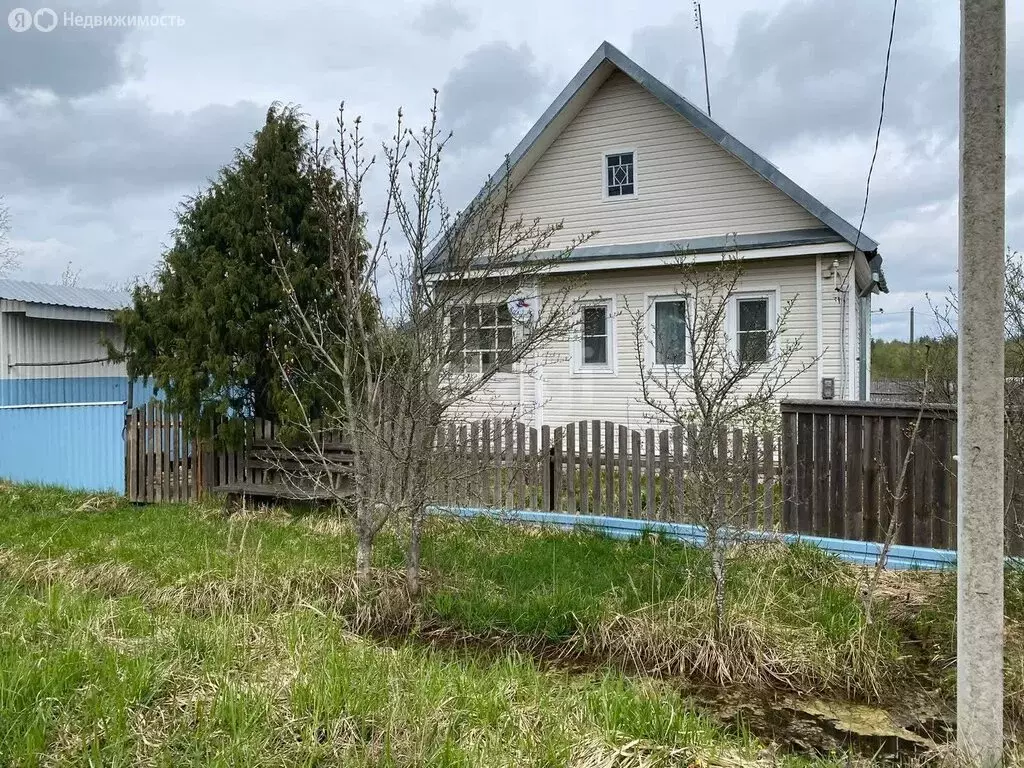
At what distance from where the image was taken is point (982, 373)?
321 centimetres

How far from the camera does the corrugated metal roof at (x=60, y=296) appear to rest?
1289 centimetres

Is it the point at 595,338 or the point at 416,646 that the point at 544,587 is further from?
the point at 595,338

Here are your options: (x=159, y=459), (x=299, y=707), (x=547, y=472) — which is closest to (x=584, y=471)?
(x=547, y=472)

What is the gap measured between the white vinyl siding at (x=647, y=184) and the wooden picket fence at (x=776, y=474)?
17.5ft

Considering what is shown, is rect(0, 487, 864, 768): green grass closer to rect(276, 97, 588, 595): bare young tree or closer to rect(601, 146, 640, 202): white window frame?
rect(276, 97, 588, 595): bare young tree

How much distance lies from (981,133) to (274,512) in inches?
299

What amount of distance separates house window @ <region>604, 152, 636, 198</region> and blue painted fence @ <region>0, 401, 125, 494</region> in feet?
27.3

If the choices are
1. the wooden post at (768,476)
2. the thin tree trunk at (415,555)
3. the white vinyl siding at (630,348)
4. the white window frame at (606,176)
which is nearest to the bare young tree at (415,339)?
the thin tree trunk at (415,555)

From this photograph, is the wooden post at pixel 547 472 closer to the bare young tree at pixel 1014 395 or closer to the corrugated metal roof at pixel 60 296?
the bare young tree at pixel 1014 395

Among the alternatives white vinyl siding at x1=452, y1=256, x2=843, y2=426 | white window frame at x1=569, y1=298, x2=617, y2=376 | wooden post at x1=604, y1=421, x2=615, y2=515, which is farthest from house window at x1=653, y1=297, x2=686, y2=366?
wooden post at x1=604, y1=421, x2=615, y2=515

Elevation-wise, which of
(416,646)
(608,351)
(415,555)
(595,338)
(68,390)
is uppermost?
(595,338)

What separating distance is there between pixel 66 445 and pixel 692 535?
29.4 ft

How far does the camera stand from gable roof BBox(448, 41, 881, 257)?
10664mm

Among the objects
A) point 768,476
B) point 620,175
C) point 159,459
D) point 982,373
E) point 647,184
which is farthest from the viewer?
point 620,175
